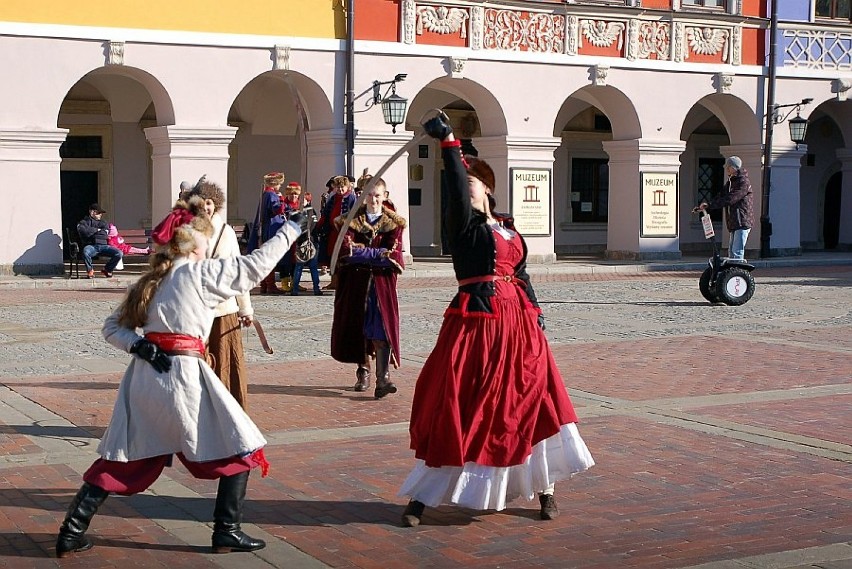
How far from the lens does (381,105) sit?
2472cm

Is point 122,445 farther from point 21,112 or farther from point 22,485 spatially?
point 21,112

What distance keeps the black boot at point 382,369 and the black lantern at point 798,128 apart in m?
20.5

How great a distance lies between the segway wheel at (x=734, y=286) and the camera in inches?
673

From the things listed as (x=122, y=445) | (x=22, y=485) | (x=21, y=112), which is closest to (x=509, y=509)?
(x=122, y=445)

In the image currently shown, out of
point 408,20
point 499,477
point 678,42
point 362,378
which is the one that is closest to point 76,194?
point 408,20

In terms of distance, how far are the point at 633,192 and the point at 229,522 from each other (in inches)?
909

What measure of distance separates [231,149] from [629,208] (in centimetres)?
808

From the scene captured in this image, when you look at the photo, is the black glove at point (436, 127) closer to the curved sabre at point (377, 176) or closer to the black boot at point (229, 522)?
the curved sabre at point (377, 176)

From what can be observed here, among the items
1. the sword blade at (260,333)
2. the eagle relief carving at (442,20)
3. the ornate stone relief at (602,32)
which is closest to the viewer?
the sword blade at (260,333)

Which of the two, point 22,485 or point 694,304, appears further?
point 694,304

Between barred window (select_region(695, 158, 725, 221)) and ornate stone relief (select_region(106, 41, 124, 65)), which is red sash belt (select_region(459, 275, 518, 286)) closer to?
ornate stone relief (select_region(106, 41, 124, 65))

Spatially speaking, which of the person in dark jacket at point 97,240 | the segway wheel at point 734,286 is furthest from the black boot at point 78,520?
the person in dark jacket at point 97,240

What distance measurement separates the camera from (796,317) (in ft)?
51.9

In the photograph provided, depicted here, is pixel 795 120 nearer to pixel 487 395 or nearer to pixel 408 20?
pixel 408 20
